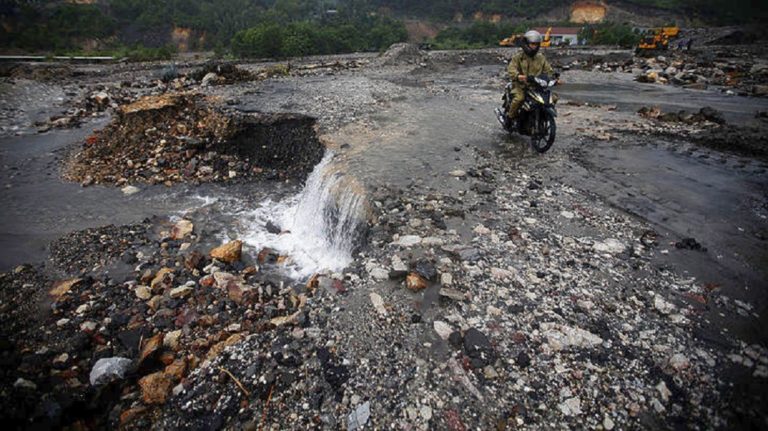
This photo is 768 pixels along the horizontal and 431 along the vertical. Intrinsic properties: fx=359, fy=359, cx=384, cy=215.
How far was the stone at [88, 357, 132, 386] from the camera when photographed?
9.90ft

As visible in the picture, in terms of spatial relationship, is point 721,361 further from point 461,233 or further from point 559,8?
point 559,8

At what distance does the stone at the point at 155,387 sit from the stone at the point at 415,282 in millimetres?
2130

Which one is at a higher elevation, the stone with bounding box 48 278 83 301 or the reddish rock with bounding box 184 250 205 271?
the reddish rock with bounding box 184 250 205 271

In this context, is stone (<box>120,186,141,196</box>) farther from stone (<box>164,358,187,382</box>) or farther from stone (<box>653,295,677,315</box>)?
stone (<box>653,295,677,315</box>)

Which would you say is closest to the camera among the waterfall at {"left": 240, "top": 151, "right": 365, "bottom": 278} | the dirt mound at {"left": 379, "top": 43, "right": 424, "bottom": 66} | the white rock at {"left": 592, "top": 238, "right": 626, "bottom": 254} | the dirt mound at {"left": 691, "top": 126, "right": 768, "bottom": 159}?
the white rock at {"left": 592, "top": 238, "right": 626, "bottom": 254}

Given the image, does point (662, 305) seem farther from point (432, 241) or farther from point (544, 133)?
point (544, 133)

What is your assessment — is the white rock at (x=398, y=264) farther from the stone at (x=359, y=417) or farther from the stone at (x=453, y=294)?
the stone at (x=359, y=417)

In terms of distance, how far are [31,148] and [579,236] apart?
1225 centimetres

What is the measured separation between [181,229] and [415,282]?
4321mm

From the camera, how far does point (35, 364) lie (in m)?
3.22

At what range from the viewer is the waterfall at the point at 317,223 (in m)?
4.95

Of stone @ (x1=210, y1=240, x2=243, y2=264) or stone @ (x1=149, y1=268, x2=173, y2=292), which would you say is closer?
stone @ (x1=149, y1=268, x2=173, y2=292)

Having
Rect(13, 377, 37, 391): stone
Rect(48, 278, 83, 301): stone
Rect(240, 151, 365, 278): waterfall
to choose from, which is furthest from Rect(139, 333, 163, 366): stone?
Rect(240, 151, 365, 278): waterfall

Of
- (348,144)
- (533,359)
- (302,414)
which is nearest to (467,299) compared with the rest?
(533,359)
